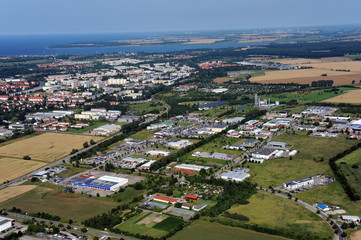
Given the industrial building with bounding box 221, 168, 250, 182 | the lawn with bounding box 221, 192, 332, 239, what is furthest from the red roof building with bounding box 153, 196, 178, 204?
the industrial building with bounding box 221, 168, 250, 182

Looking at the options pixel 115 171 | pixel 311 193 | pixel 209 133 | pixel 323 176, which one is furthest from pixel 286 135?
pixel 115 171

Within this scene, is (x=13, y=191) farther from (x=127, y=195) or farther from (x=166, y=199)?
(x=166, y=199)

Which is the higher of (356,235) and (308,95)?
(308,95)

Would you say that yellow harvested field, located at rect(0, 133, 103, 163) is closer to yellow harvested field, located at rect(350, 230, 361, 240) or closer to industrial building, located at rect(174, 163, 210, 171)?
industrial building, located at rect(174, 163, 210, 171)

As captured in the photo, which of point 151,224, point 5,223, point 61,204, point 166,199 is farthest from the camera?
→ point 61,204

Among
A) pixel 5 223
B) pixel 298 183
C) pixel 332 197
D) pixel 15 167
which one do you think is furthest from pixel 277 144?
pixel 5 223

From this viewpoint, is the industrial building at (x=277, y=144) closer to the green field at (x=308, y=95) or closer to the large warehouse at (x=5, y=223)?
the green field at (x=308, y=95)

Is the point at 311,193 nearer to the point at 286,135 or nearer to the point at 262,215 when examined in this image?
the point at 262,215
